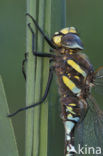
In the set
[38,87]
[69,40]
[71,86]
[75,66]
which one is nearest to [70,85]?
[71,86]

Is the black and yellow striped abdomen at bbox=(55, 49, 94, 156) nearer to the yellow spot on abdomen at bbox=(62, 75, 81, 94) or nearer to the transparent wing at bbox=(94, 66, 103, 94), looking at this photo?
the yellow spot on abdomen at bbox=(62, 75, 81, 94)

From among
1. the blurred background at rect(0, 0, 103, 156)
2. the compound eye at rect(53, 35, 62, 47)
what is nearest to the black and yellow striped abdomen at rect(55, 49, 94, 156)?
the compound eye at rect(53, 35, 62, 47)

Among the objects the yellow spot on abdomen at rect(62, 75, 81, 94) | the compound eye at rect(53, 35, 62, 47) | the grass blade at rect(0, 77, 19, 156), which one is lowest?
the grass blade at rect(0, 77, 19, 156)

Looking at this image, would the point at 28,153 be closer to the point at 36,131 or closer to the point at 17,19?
the point at 36,131

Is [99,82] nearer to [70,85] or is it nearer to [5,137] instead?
[70,85]

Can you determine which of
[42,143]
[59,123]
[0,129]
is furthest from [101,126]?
[0,129]
